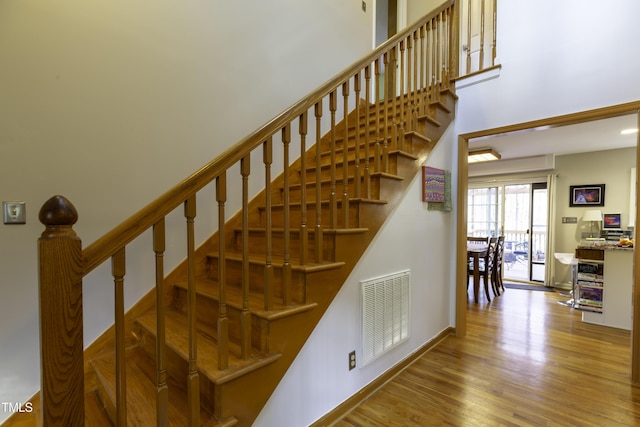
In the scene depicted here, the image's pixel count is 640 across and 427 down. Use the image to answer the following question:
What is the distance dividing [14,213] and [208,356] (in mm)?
1247

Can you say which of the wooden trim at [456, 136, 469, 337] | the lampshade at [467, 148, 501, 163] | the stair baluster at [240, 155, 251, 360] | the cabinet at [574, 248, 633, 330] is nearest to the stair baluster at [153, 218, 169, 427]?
the stair baluster at [240, 155, 251, 360]

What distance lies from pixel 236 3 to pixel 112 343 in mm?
2673

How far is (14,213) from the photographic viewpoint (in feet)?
4.90

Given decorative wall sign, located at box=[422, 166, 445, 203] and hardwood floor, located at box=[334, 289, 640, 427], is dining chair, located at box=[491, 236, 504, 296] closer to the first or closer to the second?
hardwood floor, located at box=[334, 289, 640, 427]

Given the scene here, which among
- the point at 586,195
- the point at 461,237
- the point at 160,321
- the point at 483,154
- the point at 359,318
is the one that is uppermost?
the point at 483,154

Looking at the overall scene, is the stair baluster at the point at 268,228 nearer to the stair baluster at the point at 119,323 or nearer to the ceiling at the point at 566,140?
the stair baluster at the point at 119,323

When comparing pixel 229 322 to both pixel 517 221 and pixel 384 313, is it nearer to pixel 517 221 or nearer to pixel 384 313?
pixel 384 313


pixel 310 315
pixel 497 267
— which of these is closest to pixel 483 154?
pixel 497 267

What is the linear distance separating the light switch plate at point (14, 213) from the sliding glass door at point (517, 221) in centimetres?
709

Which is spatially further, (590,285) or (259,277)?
(590,285)

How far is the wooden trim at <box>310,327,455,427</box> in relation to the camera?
174 centimetres

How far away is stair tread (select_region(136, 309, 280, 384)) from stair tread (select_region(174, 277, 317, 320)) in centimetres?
19

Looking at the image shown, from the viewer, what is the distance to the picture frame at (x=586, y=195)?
5008mm

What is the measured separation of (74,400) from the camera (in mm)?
823
